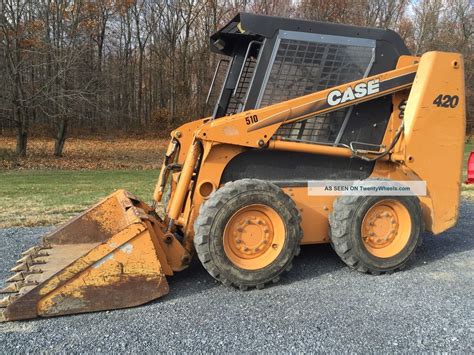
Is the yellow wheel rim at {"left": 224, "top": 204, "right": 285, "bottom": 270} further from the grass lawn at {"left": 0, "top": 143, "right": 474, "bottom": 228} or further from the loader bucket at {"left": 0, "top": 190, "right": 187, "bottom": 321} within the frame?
the grass lawn at {"left": 0, "top": 143, "right": 474, "bottom": 228}

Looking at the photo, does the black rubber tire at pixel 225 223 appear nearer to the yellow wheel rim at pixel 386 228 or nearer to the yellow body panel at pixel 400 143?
the yellow body panel at pixel 400 143

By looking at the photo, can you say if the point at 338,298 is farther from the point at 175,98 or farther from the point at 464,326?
the point at 175,98

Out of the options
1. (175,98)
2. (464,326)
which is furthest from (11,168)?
(175,98)

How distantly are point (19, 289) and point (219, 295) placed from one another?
65.0 inches

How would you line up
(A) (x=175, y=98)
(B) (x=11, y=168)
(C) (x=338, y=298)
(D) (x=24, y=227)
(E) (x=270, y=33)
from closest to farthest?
(C) (x=338, y=298), (E) (x=270, y=33), (D) (x=24, y=227), (B) (x=11, y=168), (A) (x=175, y=98)

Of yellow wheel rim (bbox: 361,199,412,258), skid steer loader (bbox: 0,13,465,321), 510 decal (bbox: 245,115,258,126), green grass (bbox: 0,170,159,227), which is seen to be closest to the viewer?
skid steer loader (bbox: 0,13,465,321)

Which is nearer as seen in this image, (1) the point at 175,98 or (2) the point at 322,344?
(2) the point at 322,344

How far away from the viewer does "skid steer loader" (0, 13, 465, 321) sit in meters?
4.17

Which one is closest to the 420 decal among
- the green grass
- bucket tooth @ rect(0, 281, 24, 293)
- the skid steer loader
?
the skid steer loader

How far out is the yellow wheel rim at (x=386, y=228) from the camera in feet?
15.1

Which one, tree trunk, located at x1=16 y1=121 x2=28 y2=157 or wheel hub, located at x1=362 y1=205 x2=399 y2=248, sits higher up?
wheel hub, located at x1=362 y1=205 x2=399 y2=248

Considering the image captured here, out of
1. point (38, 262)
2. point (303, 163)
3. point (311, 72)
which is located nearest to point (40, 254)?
point (38, 262)

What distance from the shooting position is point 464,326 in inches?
138

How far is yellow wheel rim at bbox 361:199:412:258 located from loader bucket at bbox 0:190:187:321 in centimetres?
188
